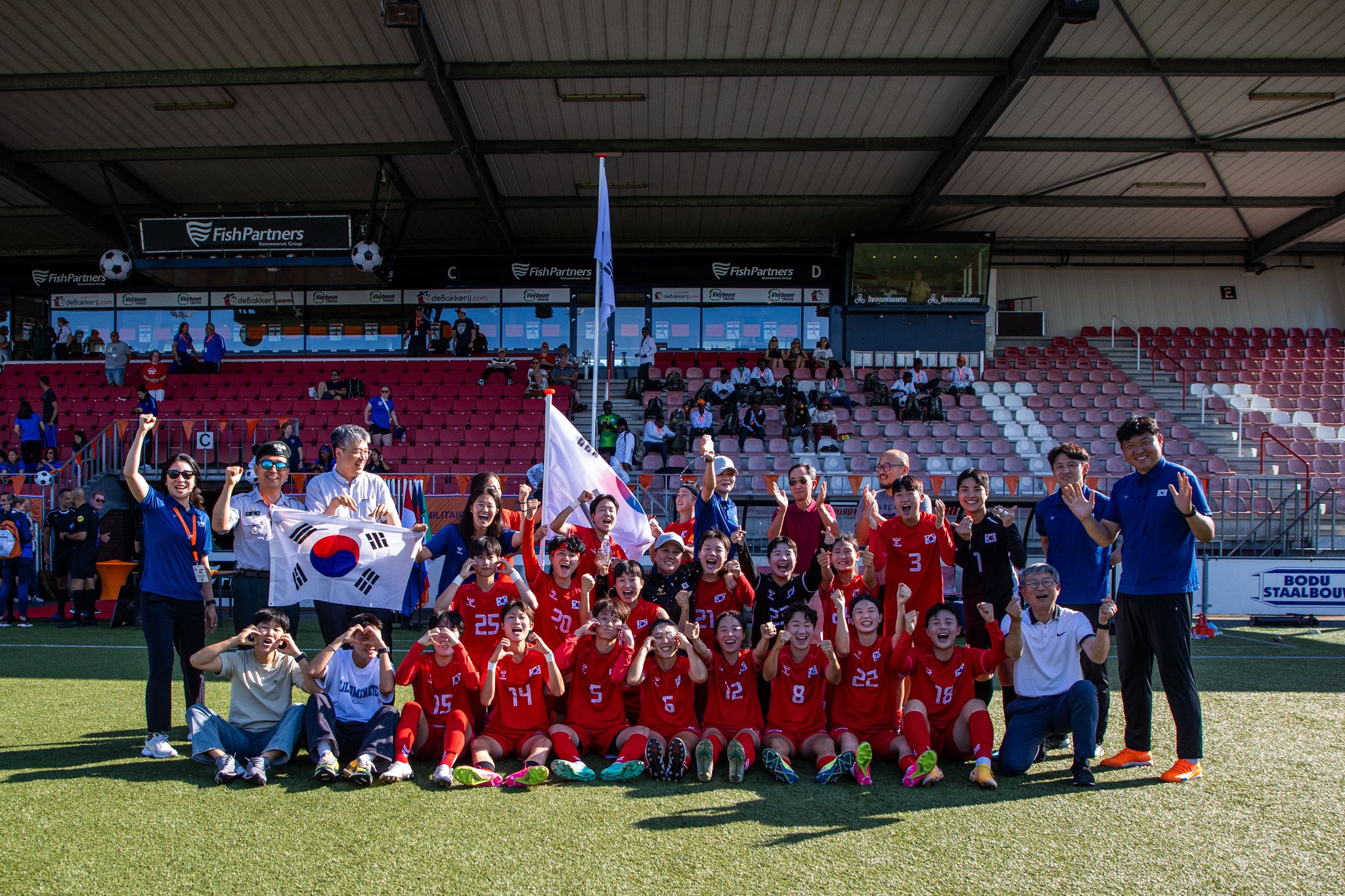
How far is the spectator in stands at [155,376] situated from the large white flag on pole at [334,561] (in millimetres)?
16633

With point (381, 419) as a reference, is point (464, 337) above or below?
above

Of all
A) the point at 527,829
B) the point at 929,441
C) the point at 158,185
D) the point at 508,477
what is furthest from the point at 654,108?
the point at 527,829

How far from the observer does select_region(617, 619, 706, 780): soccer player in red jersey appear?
509 cm

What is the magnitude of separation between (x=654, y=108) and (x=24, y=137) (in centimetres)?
1208

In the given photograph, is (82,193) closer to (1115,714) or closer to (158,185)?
(158,185)

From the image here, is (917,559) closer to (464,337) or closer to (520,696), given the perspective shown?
(520,696)

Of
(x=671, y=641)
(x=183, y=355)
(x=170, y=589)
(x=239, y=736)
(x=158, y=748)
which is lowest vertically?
(x=158, y=748)

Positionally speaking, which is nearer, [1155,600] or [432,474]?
[1155,600]

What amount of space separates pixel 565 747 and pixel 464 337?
58.2ft

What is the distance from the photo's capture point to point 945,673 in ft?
17.1

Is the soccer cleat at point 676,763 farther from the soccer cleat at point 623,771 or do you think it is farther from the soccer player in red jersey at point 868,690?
the soccer player in red jersey at point 868,690

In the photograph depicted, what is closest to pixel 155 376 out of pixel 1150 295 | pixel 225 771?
pixel 225 771

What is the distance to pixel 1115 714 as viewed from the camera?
249 inches

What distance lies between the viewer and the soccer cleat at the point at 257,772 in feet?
14.9
